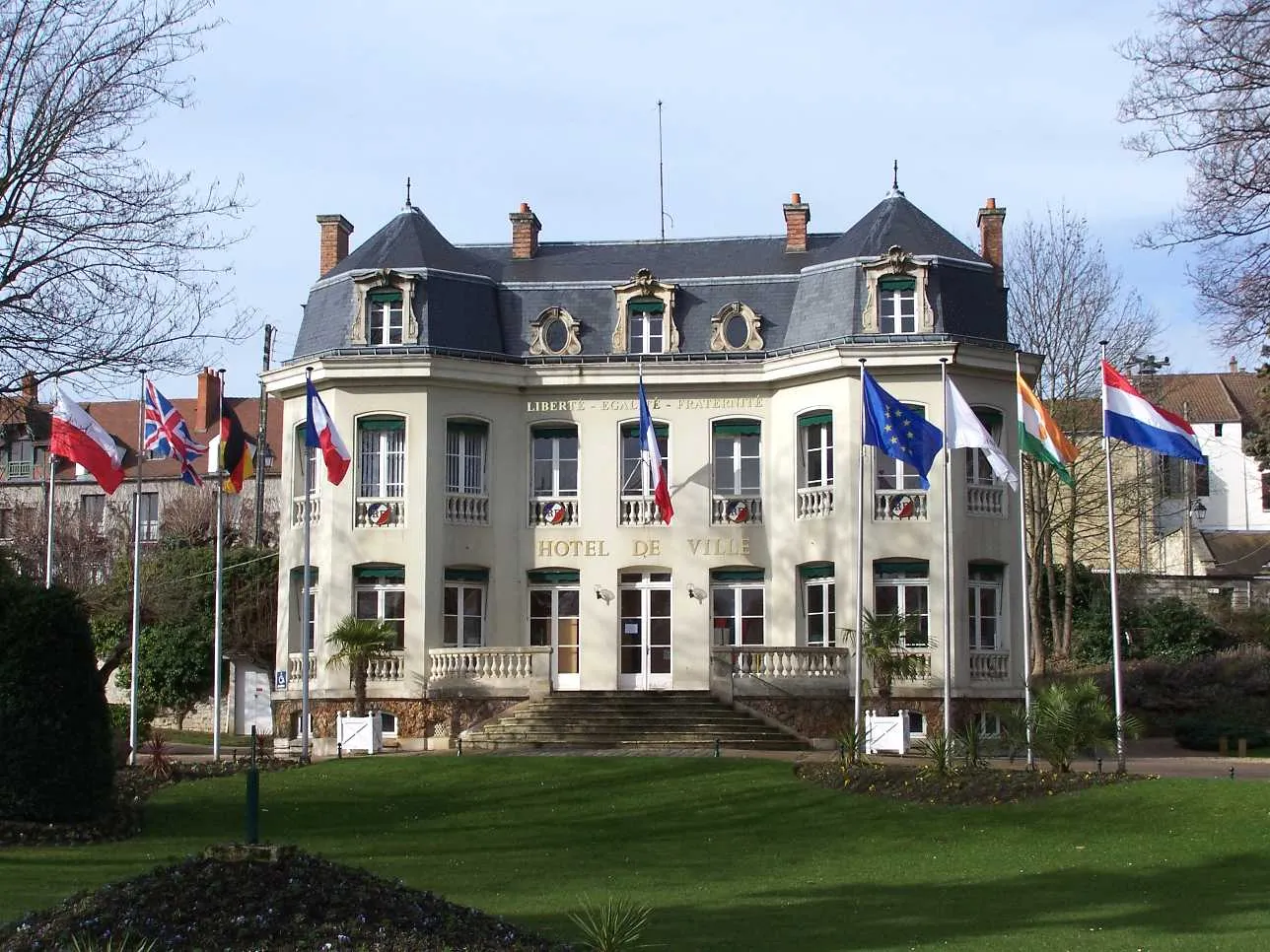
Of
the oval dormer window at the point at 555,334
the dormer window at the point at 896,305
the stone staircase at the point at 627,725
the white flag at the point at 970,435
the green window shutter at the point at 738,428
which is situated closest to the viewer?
the white flag at the point at 970,435

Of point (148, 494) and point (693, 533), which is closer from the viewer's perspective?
point (693, 533)

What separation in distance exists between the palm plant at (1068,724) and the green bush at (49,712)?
12.5m

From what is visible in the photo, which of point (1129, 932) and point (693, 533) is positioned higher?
point (693, 533)

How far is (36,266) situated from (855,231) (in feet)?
64.8

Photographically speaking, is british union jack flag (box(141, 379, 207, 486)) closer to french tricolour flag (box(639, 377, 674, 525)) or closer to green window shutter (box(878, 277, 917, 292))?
french tricolour flag (box(639, 377, 674, 525))

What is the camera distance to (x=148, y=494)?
58000mm

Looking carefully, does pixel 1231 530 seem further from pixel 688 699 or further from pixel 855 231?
pixel 688 699

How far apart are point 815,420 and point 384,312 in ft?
30.0

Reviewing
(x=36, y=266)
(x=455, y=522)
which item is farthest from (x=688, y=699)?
(x=36, y=266)

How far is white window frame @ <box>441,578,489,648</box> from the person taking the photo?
116 feet

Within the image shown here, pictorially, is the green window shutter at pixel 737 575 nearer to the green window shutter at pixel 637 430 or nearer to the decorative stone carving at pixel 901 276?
the green window shutter at pixel 637 430

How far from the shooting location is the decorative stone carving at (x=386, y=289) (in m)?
35.7

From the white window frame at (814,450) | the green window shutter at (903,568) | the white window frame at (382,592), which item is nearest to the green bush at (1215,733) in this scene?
the green window shutter at (903,568)

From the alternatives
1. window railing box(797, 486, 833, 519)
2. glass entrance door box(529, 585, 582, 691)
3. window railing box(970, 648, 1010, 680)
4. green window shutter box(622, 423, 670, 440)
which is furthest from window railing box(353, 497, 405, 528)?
window railing box(970, 648, 1010, 680)
